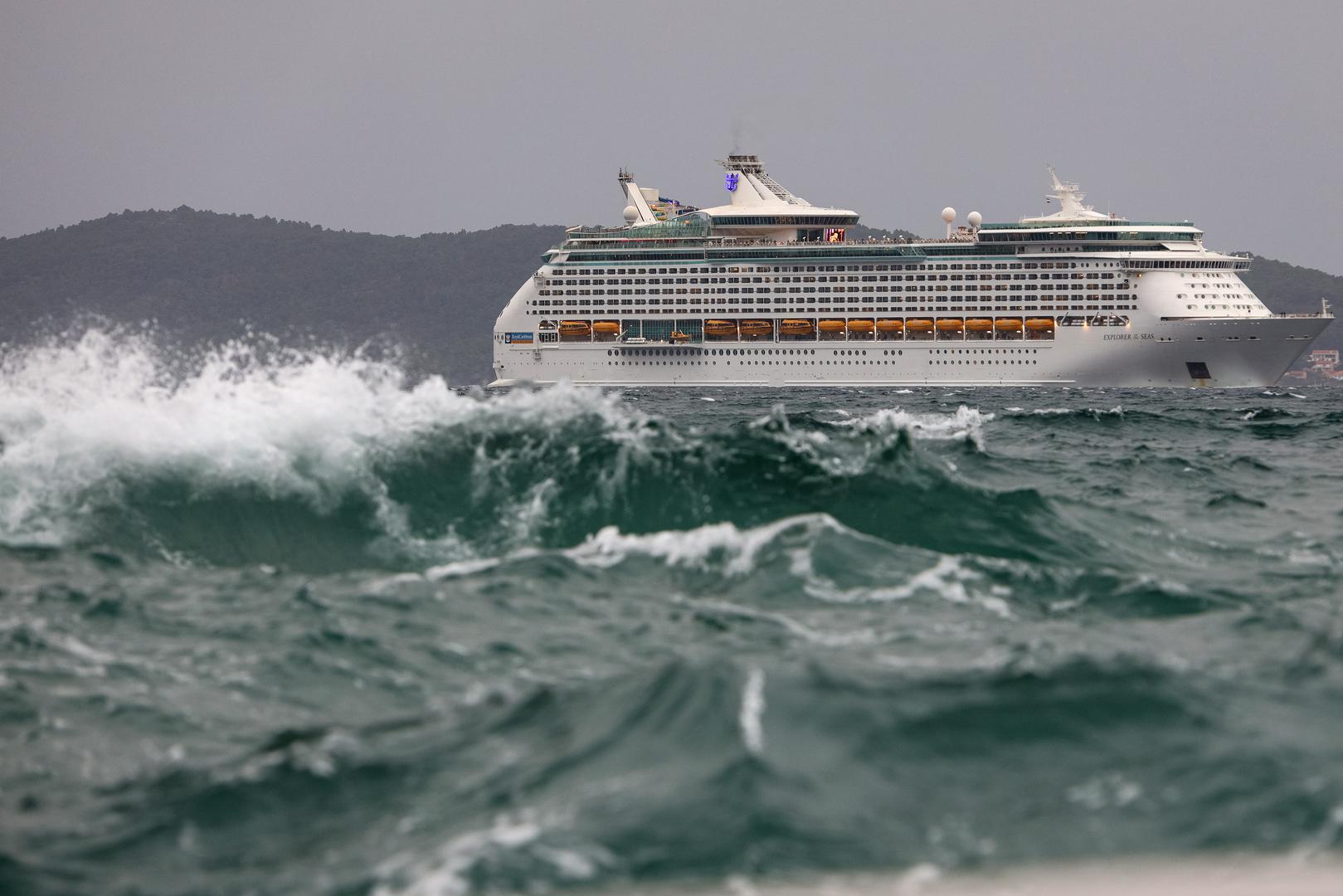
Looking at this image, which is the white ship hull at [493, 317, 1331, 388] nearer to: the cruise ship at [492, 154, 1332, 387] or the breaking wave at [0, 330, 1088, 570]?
the cruise ship at [492, 154, 1332, 387]

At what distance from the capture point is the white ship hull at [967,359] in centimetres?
9162

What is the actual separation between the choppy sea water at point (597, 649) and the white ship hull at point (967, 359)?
73.6 meters

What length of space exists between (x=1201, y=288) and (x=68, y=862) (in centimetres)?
9497

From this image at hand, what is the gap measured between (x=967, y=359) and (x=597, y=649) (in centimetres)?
9015

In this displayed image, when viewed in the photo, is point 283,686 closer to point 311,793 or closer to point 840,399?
point 311,793

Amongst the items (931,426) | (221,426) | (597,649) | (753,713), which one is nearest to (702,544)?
(597,649)

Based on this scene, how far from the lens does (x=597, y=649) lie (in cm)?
1145

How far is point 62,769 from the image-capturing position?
8.98 metres

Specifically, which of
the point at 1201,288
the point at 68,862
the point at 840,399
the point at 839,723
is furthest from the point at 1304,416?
the point at 1201,288

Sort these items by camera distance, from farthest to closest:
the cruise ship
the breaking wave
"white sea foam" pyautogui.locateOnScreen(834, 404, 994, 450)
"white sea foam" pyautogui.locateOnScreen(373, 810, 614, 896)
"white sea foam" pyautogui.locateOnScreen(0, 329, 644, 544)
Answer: the cruise ship, "white sea foam" pyautogui.locateOnScreen(834, 404, 994, 450), "white sea foam" pyautogui.locateOnScreen(0, 329, 644, 544), the breaking wave, "white sea foam" pyautogui.locateOnScreen(373, 810, 614, 896)

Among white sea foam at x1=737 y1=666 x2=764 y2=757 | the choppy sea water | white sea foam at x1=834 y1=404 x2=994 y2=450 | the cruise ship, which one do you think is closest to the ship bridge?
the cruise ship

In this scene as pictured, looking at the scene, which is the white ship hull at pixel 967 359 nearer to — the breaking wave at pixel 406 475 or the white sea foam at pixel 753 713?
the breaking wave at pixel 406 475

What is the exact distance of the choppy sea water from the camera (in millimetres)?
7512

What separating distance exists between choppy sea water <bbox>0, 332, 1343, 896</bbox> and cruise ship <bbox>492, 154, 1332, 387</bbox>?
75229 millimetres
